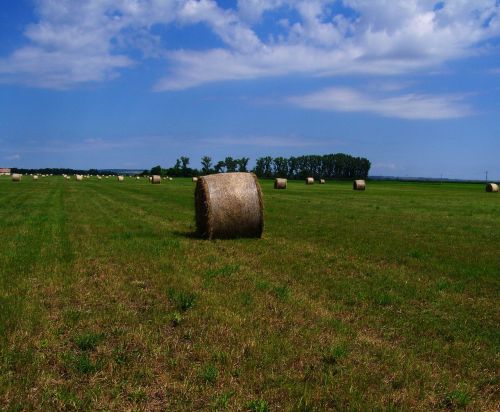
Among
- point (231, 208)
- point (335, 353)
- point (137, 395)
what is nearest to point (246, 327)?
point (335, 353)

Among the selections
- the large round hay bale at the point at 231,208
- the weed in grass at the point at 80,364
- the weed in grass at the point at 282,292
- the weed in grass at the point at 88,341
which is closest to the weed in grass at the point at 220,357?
the weed in grass at the point at 80,364

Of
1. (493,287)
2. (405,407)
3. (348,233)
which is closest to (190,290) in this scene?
(405,407)

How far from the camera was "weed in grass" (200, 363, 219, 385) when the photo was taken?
18.5ft

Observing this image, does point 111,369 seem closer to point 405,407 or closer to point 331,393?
point 331,393

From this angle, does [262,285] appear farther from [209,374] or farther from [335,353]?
[209,374]

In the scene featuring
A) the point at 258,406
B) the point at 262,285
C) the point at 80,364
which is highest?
the point at 262,285

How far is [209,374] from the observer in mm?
5699

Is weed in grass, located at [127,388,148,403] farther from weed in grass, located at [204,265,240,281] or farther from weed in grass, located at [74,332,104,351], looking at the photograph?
weed in grass, located at [204,265,240,281]

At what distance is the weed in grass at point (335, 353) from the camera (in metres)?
6.25

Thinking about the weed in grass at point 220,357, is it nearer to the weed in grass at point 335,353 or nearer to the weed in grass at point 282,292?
the weed in grass at point 335,353

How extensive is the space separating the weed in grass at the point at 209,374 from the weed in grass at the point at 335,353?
4.69ft

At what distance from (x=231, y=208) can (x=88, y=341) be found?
1013 centimetres

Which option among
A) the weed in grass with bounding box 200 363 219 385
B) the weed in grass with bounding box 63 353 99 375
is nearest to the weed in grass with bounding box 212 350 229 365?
the weed in grass with bounding box 200 363 219 385

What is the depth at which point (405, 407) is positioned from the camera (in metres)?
5.18
